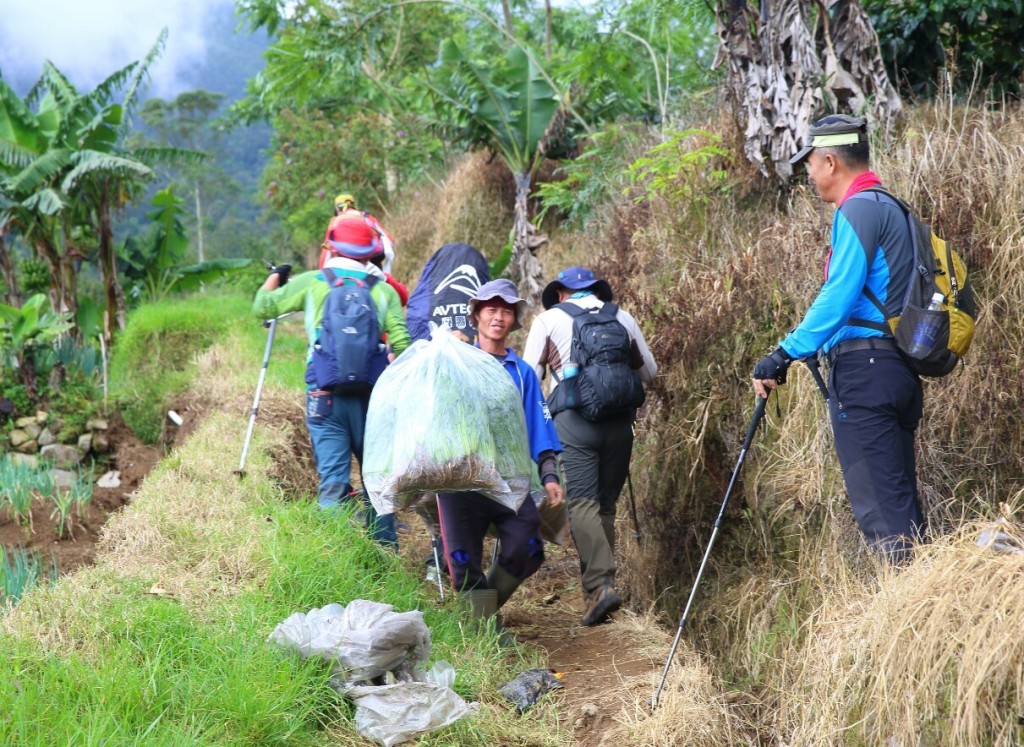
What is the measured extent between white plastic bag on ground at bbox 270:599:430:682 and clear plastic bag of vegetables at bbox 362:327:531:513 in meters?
0.70

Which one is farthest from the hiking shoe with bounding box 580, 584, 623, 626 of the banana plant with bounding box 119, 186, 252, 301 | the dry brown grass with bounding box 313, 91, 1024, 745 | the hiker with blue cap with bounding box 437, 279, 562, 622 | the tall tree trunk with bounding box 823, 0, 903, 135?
the banana plant with bounding box 119, 186, 252, 301

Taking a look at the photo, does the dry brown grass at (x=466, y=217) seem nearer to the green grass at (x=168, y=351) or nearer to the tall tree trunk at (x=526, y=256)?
the green grass at (x=168, y=351)

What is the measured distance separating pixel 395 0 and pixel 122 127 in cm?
523

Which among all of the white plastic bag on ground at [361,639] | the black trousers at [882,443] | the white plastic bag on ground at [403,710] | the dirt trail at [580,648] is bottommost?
the dirt trail at [580,648]

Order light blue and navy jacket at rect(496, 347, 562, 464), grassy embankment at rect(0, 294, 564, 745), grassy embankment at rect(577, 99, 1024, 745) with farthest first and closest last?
light blue and navy jacket at rect(496, 347, 562, 464) → grassy embankment at rect(0, 294, 564, 745) → grassy embankment at rect(577, 99, 1024, 745)

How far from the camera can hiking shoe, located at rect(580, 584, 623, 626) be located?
6293 mm

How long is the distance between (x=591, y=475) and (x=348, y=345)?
1.72 metres

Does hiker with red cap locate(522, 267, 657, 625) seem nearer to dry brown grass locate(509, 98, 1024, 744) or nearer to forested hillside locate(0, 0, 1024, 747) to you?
forested hillside locate(0, 0, 1024, 747)

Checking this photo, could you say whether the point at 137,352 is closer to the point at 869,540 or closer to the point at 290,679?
the point at 290,679

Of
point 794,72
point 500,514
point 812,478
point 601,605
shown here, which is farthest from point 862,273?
point 794,72

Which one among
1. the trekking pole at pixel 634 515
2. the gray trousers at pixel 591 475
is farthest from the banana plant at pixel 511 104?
the gray trousers at pixel 591 475

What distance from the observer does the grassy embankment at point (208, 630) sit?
3.92m

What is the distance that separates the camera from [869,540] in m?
4.77

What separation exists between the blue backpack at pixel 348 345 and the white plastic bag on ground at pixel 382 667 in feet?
6.42
